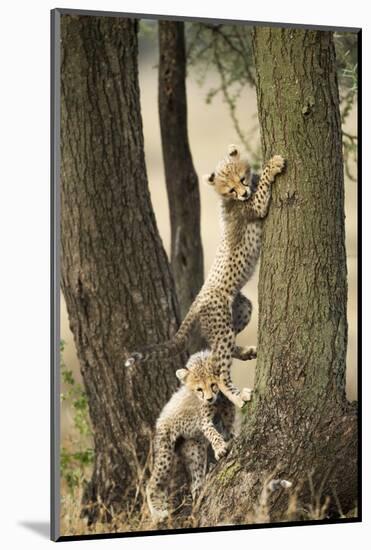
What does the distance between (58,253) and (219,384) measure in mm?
841

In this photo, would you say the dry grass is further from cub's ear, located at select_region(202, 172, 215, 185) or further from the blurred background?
cub's ear, located at select_region(202, 172, 215, 185)

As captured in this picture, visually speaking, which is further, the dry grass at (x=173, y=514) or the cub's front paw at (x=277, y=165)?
the cub's front paw at (x=277, y=165)

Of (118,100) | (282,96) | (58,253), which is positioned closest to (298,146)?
(282,96)

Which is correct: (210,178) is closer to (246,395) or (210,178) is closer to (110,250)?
(110,250)

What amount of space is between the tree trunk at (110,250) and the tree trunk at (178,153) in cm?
10

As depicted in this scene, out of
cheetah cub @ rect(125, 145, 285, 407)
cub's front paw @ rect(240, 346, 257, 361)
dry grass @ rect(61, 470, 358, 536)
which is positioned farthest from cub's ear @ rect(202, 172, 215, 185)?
dry grass @ rect(61, 470, 358, 536)

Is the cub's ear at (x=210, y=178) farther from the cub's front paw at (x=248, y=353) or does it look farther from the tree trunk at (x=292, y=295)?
the cub's front paw at (x=248, y=353)

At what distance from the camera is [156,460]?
5.10m

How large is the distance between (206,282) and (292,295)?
14.0 inches

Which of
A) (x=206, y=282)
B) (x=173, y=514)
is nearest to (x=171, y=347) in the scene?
(x=206, y=282)

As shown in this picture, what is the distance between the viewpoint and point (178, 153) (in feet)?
16.6

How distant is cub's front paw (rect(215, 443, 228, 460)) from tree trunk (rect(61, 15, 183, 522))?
28 cm

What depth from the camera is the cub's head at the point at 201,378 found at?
16.7ft

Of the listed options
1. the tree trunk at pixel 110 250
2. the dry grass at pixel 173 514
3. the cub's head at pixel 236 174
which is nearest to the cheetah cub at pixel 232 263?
the cub's head at pixel 236 174
